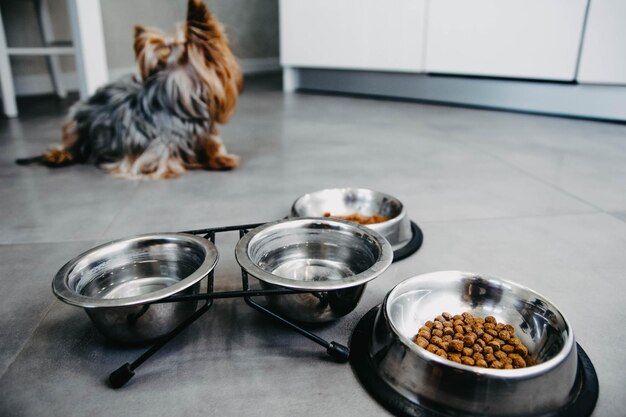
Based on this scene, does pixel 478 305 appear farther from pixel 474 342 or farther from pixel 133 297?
pixel 133 297

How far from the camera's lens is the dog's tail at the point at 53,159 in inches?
84.7

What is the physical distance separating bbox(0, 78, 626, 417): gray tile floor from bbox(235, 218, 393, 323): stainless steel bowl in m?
0.08

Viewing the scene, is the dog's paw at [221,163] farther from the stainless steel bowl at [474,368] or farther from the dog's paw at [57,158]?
the stainless steel bowl at [474,368]

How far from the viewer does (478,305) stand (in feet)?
3.23

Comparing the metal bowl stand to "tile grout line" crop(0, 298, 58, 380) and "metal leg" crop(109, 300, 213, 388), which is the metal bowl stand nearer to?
"metal leg" crop(109, 300, 213, 388)

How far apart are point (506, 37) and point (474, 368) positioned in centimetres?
299

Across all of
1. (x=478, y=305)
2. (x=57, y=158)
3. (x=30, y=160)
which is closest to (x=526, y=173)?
(x=478, y=305)

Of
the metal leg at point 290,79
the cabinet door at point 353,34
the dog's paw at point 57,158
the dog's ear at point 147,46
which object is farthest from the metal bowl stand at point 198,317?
the metal leg at point 290,79

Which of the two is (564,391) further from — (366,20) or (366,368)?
(366,20)

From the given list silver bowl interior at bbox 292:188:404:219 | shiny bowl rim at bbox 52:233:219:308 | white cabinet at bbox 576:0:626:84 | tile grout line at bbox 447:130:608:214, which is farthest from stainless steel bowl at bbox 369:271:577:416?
white cabinet at bbox 576:0:626:84

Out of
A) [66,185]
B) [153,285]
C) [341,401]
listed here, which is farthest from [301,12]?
[341,401]

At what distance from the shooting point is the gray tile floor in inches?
32.7

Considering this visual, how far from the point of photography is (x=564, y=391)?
29.7 inches

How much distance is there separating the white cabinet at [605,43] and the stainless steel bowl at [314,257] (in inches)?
102
